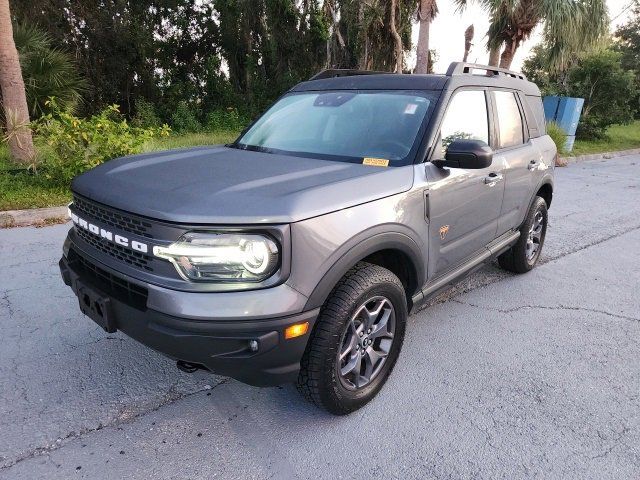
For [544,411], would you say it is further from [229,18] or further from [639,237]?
[229,18]

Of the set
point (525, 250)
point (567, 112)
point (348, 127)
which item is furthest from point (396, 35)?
point (348, 127)

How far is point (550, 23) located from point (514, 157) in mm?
10513

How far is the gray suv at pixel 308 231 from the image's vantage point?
193cm

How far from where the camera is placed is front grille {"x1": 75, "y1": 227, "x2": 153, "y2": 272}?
208 cm

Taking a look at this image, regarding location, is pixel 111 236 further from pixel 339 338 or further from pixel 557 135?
pixel 557 135

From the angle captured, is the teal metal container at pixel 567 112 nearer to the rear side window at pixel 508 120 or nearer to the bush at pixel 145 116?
the rear side window at pixel 508 120

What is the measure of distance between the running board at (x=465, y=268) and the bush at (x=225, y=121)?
13.3 metres

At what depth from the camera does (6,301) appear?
11.9ft

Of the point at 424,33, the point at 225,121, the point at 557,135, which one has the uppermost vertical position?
the point at 424,33

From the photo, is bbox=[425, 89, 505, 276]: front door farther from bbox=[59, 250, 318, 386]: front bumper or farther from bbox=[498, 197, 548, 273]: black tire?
bbox=[59, 250, 318, 386]: front bumper

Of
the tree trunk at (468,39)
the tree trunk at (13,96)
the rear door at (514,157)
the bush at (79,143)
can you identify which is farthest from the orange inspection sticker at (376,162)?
the tree trunk at (468,39)

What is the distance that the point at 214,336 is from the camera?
1896mm

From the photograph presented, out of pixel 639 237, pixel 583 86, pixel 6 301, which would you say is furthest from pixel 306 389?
pixel 583 86

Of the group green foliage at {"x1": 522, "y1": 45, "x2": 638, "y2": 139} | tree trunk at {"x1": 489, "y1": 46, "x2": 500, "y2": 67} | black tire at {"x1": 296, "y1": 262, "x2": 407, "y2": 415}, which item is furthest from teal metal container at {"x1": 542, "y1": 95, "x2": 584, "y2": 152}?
black tire at {"x1": 296, "y1": 262, "x2": 407, "y2": 415}
